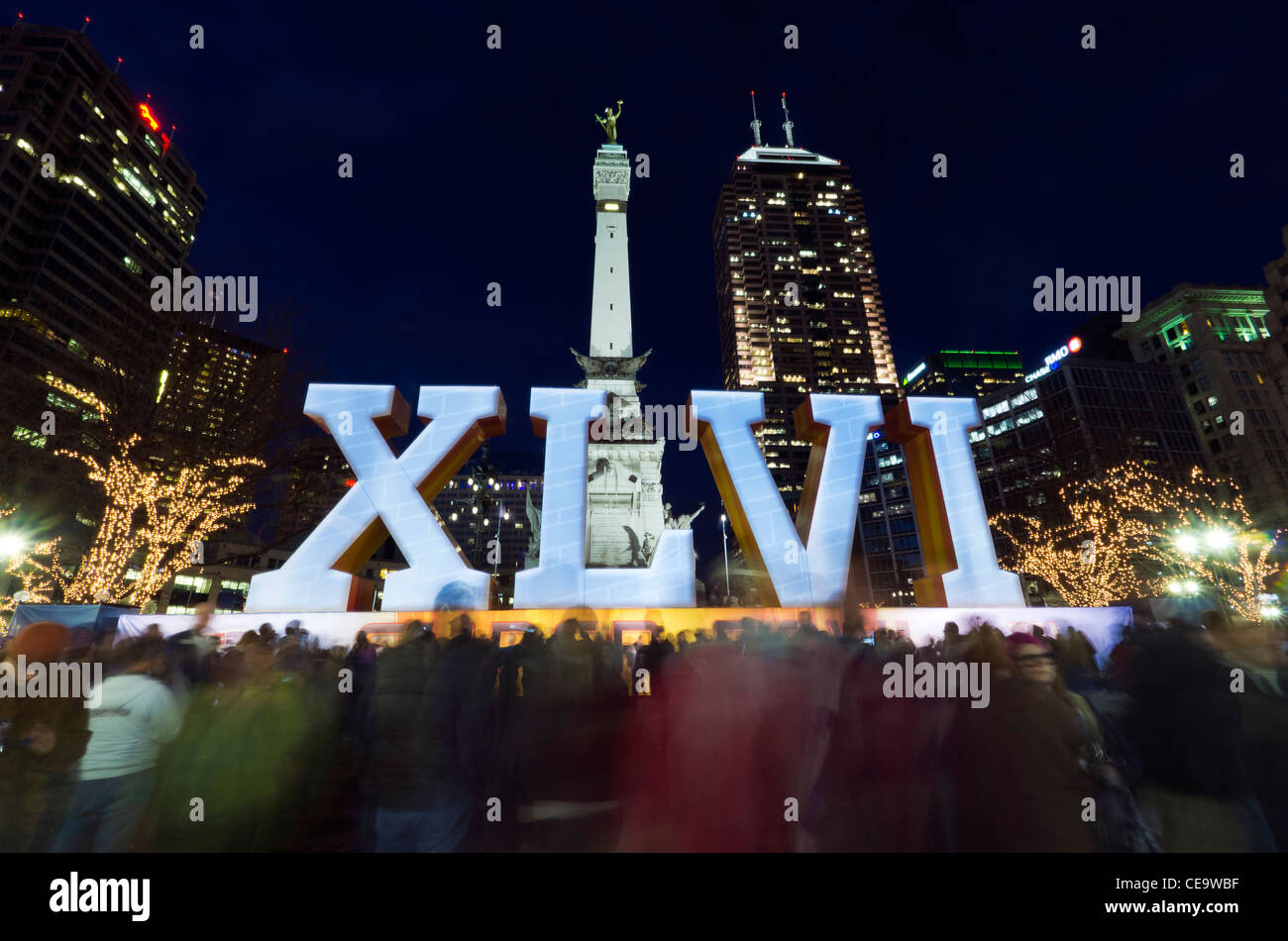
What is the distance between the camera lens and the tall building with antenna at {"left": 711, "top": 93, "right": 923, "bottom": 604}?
132625 mm

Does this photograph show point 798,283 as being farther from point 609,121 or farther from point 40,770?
point 40,770

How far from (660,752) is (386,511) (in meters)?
7.66

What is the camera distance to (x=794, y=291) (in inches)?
5325

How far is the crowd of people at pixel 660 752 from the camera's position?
3.92m

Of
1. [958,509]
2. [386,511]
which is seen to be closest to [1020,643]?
[958,509]

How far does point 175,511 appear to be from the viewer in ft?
47.5

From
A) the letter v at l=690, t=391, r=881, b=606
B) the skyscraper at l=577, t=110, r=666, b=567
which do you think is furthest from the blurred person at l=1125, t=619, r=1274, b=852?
the skyscraper at l=577, t=110, r=666, b=567

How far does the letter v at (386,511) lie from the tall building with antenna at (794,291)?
112m

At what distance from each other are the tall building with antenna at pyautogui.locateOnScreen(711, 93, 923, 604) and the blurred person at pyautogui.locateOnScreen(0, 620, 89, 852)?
11854cm

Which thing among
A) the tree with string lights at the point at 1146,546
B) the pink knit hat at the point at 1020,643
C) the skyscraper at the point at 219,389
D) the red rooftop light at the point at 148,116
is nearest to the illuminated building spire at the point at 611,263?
the skyscraper at the point at 219,389

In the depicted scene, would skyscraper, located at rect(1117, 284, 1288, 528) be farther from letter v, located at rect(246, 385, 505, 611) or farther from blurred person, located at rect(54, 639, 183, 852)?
blurred person, located at rect(54, 639, 183, 852)

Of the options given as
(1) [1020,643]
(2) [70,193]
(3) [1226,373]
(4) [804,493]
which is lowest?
(1) [1020,643]
